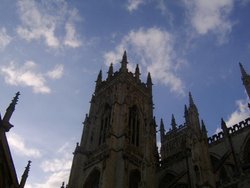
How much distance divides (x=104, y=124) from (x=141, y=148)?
4984 millimetres

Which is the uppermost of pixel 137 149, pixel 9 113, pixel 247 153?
pixel 137 149

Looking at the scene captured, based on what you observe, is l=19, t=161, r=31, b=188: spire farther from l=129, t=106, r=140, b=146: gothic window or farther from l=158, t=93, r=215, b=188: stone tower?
l=129, t=106, r=140, b=146: gothic window

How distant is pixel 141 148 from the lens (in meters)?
31.1

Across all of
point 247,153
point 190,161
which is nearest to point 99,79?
point 190,161

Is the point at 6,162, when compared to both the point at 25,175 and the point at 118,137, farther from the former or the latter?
the point at 118,137

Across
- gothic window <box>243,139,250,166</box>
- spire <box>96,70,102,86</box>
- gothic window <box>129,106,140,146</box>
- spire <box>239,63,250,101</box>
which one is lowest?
gothic window <box>243,139,250,166</box>

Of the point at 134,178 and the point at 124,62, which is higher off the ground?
the point at 124,62

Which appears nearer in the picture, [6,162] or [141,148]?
[6,162]

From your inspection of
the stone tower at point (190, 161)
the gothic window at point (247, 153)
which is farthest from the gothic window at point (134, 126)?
the gothic window at point (247, 153)

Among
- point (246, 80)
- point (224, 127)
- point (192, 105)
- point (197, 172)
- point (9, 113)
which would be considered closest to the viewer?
point (9, 113)

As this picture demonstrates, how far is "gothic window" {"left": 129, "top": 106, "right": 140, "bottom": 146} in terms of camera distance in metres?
32.0

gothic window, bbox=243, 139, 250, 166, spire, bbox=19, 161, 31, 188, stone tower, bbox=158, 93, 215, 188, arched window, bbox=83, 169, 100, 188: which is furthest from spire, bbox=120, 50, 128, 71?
spire, bbox=19, 161, 31, 188

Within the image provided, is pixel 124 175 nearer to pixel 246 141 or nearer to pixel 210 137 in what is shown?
pixel 210 137

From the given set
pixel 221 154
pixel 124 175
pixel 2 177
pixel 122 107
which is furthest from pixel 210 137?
pixel 2 177
